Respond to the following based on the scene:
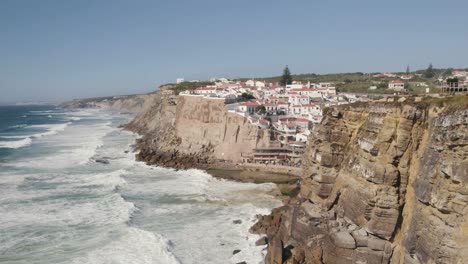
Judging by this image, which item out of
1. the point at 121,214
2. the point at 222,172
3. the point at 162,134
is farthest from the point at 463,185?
the point at 162,134

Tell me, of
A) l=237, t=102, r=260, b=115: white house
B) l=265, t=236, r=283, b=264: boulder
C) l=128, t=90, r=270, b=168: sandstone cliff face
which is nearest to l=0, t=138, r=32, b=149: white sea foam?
l=128, t=90, r=270, b=168: sandstone cliff face

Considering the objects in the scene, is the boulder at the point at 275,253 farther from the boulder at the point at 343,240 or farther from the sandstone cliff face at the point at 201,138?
the sandstone cliff face at the point at 201,138

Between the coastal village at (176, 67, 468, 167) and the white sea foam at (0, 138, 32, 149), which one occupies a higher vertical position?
the coastal village at (176, 67, 468, 167)

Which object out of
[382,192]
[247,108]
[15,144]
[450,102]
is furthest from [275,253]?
[15,144]

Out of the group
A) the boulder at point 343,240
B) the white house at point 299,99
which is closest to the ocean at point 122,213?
the boulder at point 343,240

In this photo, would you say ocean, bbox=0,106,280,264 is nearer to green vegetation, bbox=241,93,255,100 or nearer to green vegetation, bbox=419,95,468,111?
green vegetation, bbox=419,95,468,111

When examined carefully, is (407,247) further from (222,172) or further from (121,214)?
(222,172)
